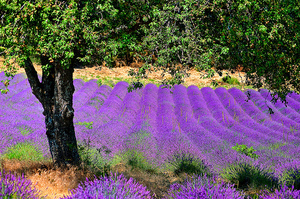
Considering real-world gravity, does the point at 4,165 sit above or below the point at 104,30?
below

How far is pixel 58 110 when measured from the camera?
19.1ft

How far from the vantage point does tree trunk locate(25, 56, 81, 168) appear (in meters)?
5.78

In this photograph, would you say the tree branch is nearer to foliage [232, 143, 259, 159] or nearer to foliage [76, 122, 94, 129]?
foliage [76, 122, 94, 129]

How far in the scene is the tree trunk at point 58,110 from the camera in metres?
5.78

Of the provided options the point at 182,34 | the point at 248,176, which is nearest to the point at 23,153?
the point at 182,34

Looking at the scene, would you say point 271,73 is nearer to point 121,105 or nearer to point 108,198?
point 108,198

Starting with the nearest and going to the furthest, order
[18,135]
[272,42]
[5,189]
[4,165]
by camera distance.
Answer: [5,189] → [272,42] → [4,165] → [18,135]

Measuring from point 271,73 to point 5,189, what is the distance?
4908 millimetres

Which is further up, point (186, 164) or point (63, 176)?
point (63, 176)

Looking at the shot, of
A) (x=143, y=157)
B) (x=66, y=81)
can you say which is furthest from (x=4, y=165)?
(x=143, y=157)

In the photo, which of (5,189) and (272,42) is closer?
(5,189)

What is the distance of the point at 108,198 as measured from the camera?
12.0 feet

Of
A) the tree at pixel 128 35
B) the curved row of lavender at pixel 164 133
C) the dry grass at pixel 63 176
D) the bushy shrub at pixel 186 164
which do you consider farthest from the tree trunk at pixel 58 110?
the bushy shrub at pixel 186 164

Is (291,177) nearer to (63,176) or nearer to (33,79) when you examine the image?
(63,176)
